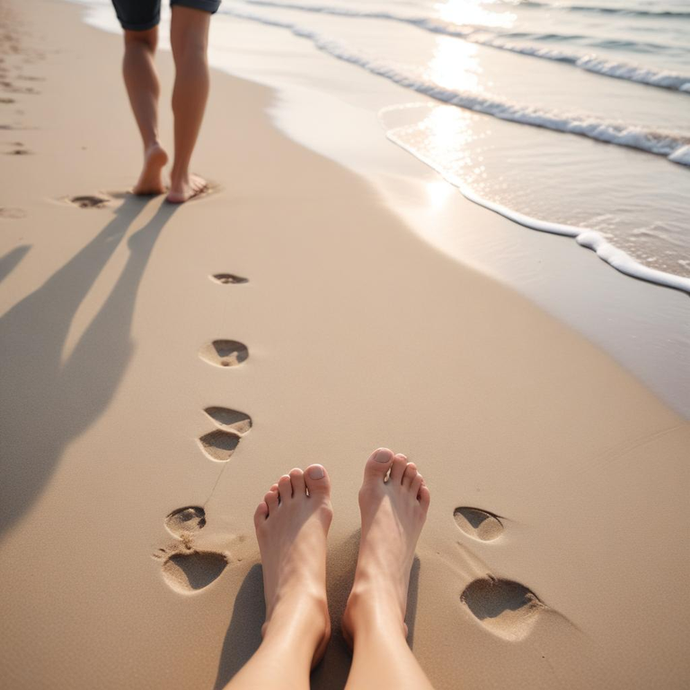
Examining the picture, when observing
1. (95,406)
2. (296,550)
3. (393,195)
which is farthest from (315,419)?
(393,195)

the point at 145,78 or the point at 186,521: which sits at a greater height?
the point at 145,78

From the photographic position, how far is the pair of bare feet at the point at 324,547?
0.98 metres

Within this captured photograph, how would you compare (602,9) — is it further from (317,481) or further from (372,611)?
(372,611)

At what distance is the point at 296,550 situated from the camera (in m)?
1.09

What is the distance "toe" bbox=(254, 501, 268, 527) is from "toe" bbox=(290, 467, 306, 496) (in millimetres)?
63

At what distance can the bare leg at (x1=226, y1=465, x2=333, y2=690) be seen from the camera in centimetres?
86

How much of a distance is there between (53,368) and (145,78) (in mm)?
1415

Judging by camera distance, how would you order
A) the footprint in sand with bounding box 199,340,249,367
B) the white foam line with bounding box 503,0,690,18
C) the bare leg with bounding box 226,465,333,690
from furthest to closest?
the white foam line with bounding box 503,0,690,18
the footprint in sand with bounding box 199,340,249,367
the bare leg with bounding box 226,465,333,690

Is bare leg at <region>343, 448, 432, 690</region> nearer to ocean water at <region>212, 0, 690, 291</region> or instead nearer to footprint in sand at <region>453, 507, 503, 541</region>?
footprint in sand at <region>453, 507, 503, 541</region>

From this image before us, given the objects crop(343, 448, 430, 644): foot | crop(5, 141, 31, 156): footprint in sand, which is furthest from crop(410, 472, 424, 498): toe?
crop(5, 141, 31, 156): footprint in sand

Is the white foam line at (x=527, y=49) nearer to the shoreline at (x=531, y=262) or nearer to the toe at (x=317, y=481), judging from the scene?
the shoreline at (x=531, y=262)

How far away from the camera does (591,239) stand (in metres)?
2.36

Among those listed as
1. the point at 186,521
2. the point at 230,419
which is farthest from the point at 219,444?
the point at 186,521

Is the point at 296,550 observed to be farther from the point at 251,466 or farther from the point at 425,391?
the point at 425,391
